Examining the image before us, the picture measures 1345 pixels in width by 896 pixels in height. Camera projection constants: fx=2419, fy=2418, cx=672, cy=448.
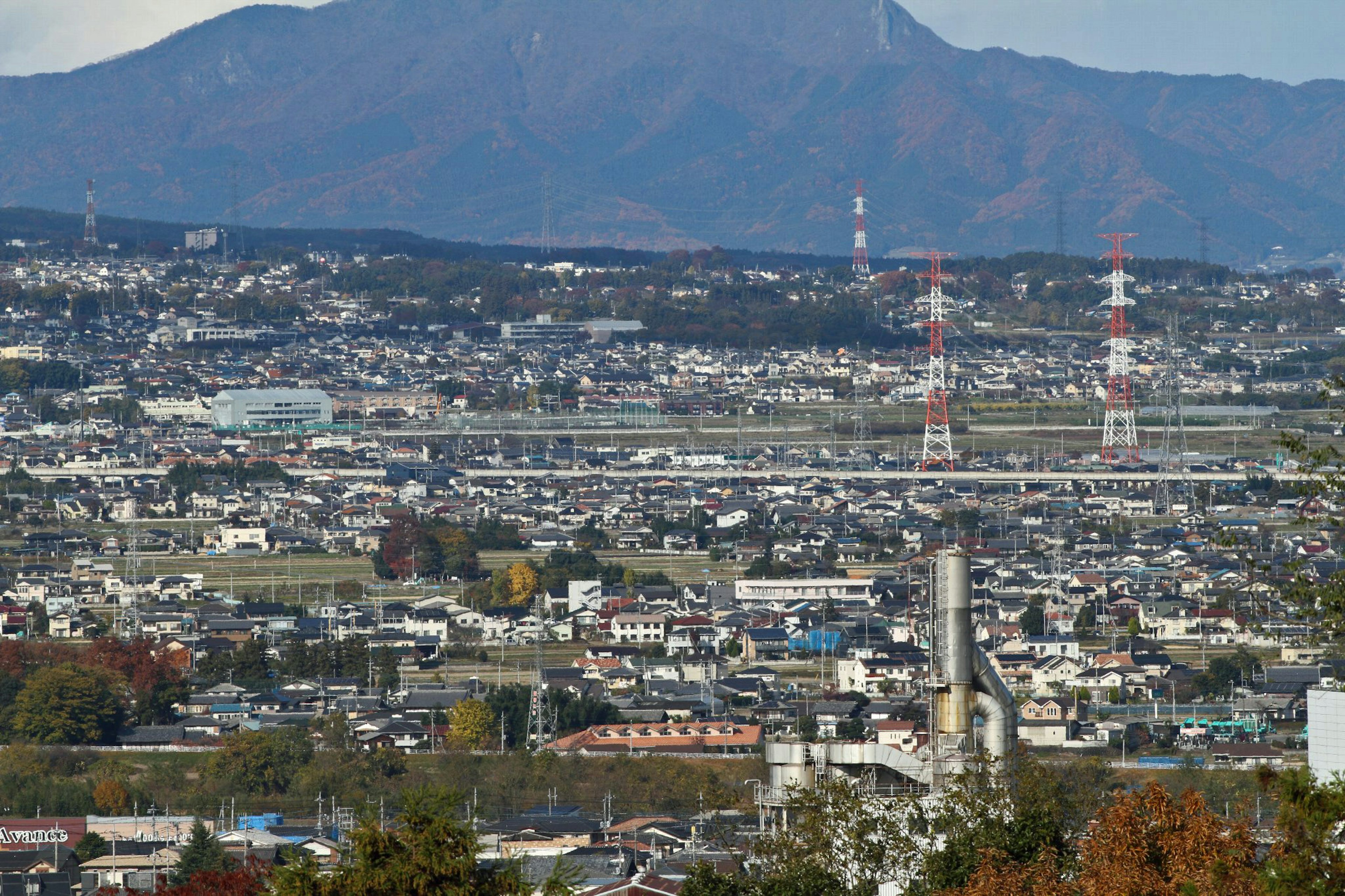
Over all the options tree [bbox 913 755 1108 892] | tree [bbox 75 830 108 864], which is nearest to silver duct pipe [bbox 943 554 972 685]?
tree [bbox 913 755 1108 892]

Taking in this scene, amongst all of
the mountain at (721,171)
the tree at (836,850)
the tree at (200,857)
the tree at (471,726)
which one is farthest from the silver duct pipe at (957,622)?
the mountain at (721,171)

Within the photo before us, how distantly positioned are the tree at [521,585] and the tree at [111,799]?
1178 centimetres

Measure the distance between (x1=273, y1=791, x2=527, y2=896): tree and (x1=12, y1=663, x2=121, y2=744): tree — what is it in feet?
44.7

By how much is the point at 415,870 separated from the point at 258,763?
1185 centimetres

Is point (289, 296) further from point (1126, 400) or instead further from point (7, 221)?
point (1126, 400)

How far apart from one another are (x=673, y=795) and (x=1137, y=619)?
37.2 ft

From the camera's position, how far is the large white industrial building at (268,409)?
5434 centimetres

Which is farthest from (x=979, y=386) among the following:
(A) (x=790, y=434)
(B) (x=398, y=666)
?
(B) (x=398, y=666)

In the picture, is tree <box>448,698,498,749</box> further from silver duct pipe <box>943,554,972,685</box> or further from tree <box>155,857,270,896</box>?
tree <box>155,857,270,896</box>

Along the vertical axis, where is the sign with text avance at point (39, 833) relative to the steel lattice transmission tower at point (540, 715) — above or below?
below

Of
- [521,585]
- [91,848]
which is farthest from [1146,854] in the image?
[521,585]

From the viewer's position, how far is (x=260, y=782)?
706 inches

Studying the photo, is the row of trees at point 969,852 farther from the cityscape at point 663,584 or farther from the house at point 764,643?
the house at point 764,643

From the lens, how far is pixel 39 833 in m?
15.5
